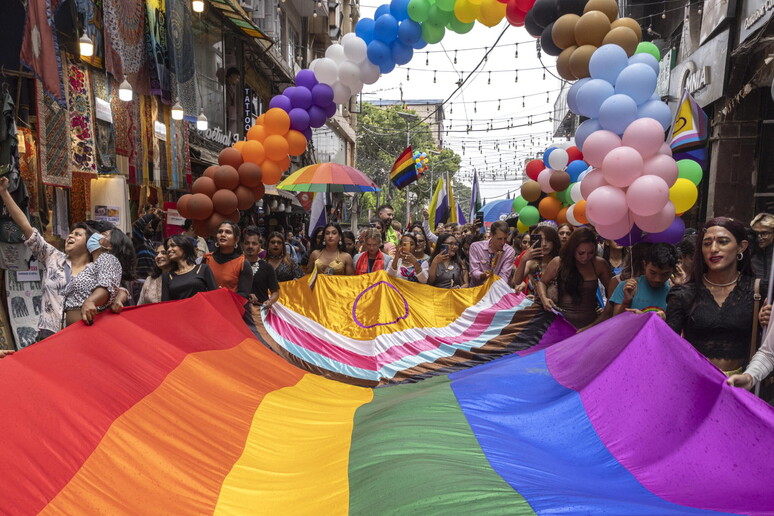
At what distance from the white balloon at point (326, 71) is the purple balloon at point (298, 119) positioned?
22.5 inches

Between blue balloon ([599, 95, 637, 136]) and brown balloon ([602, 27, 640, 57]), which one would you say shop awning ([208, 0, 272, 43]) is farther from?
blue balloon ([599, 95, 637, 136])

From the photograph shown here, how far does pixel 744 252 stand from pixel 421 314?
13.1 ft

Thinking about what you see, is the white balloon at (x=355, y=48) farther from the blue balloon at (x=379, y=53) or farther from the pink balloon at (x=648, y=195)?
the pink balloon at (x=648, y=195)

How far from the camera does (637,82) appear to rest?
21.7 ft

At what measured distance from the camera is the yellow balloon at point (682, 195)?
668 centimetres

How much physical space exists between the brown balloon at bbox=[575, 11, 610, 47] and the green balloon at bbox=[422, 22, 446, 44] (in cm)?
222

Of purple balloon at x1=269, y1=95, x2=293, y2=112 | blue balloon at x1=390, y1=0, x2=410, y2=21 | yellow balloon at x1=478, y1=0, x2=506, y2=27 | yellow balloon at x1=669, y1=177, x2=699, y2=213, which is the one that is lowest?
yellow balloon at x1=669, y1=177, x2=699, y2=213

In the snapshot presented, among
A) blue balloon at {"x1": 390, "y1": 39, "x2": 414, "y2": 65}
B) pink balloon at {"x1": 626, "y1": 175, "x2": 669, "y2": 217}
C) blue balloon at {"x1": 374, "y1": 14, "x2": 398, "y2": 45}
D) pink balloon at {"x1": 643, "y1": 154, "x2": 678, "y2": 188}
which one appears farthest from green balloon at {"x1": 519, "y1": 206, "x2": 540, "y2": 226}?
pink balloon at {"x1": 626, "y1": 175, "x2": 669, "y2": 217}

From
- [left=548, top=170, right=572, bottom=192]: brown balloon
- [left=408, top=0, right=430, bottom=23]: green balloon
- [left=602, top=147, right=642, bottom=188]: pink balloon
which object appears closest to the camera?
[left=602, top=147, right=642, bottom=188]: pink balloon

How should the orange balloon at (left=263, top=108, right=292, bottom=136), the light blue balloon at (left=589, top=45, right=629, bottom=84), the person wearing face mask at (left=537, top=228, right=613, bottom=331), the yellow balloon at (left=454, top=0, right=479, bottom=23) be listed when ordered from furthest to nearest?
the orange balloon at (left=263, top=108, right=292, bottom=136) < the yellow balloon at (left=454, top=0, right=479, bottom=23) < the light blue balloon at (left=589, top=45, right=629, bottom=84) < the person wearing face mask at (left=537, top=228, right=613, bottom=331)

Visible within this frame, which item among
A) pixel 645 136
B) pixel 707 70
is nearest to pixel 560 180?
pixel 645 136

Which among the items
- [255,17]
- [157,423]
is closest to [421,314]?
[157,423]

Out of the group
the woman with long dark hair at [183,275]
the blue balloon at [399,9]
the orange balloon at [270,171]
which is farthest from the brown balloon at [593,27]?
the woman with long dark hair at [183,275]

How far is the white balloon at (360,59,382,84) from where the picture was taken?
9.33 meters
